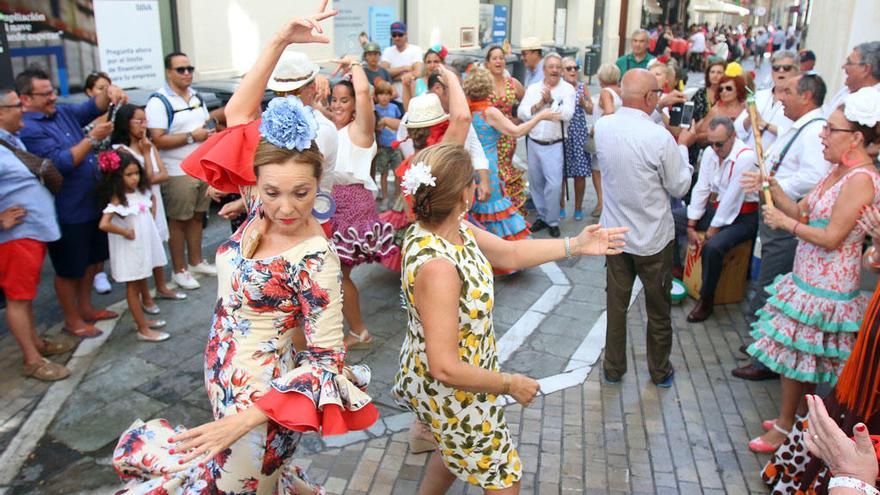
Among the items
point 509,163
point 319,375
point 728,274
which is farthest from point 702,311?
point 319,375

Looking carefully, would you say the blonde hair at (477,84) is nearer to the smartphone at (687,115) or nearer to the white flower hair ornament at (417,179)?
the smartphone at (687,115)

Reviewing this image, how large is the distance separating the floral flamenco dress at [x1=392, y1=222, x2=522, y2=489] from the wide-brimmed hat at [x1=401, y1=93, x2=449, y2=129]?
217 centimetres

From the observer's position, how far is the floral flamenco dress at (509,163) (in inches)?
277

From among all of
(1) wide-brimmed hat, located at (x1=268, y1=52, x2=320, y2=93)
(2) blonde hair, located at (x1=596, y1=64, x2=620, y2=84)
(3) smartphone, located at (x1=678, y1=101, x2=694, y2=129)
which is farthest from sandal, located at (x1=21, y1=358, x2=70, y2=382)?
(3) smartphone, located at (x1=678, y1=101, x2=694, y2=129)

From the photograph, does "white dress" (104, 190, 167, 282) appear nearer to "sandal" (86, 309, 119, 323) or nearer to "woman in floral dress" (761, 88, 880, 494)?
"sandal" (86, 309, 119, 323)

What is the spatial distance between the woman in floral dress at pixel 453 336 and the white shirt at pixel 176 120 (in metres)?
3.93

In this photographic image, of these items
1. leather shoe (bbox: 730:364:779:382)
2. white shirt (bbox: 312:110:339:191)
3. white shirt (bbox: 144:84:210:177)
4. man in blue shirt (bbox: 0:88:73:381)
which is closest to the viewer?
white shirt (bbox: 312:110:339:191)

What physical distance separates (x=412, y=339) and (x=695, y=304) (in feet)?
12.8

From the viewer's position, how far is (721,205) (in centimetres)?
563

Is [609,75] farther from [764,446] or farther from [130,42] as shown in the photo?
[130,42]

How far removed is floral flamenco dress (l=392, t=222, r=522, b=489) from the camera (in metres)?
2.65

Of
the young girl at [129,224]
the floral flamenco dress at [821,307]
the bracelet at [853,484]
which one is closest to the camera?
the bracelet at [853,484]

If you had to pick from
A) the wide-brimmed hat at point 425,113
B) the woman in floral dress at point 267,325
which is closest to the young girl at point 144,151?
the wide-brimmed hat at point 425,113

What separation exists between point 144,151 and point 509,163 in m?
3.45
